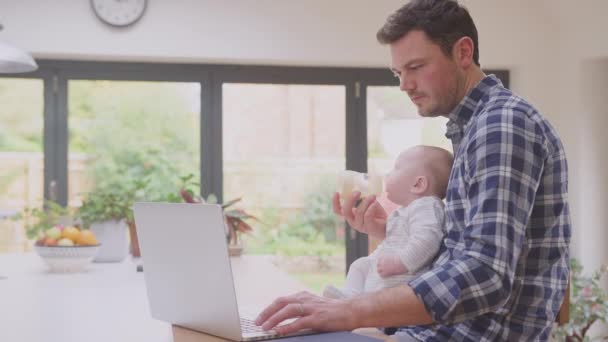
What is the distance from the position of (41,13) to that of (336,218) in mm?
2205

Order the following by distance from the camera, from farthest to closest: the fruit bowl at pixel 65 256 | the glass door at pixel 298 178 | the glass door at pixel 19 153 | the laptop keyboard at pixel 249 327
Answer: the glass door at pixel 298 178
the glass door at pixel 19 153
the fruit bowl at pixel 65 256
the laptop keyboard at pixel 249 327

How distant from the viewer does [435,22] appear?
4.85ft

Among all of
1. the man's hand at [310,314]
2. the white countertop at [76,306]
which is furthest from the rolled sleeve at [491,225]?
the white countertop at [76,306]

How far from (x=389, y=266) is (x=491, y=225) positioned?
1.06 ft

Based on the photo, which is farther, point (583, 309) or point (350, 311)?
point (583, 309)

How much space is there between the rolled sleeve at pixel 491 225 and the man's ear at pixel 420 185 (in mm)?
360

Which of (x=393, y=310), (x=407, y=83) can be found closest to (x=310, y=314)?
(x=393, y=310)

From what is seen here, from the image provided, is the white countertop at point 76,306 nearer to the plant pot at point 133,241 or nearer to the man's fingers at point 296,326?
the plant pot at point 133,241

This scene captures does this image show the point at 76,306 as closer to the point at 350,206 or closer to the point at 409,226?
the point at 350,206

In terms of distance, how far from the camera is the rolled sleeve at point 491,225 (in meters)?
1.25

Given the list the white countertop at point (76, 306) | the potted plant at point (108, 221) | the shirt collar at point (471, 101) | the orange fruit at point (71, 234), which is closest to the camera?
the shirt collar at point (471, 101)

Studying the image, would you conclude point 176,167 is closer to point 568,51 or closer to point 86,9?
point 86,9

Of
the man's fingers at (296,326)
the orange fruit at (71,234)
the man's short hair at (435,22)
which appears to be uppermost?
the man's short hair at (435,22)

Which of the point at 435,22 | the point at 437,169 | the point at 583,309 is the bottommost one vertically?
the point at 583,309
